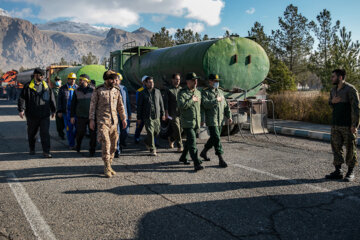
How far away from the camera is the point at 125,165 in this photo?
6191mm

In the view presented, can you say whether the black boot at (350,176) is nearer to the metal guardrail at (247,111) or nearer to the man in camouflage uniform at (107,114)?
the metal guardrail at (247,111)

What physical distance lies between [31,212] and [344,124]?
4.64 meters

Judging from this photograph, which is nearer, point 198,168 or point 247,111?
point 198,168

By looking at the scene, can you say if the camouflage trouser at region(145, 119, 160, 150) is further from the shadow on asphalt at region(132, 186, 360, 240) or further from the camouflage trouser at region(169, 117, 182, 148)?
the shadow on asphalt at region(132, 186, 360, 240)

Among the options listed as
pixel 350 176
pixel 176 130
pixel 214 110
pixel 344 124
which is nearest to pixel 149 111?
pixel 176 130

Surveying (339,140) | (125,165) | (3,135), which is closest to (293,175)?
(339,140)

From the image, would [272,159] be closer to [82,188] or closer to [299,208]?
[299,208]

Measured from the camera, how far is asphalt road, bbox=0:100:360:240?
130 inches

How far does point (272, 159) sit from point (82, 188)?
3733 mm

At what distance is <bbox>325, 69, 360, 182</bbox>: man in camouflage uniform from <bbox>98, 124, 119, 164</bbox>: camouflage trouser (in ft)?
11.8

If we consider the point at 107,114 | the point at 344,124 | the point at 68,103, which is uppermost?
the point at 68,103

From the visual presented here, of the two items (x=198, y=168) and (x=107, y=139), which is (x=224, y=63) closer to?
(x=198, y=168)

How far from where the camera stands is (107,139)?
5.47m

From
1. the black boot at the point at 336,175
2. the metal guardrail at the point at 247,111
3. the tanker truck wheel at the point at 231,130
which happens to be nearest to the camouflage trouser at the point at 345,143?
the black boot at the point at 336,175
